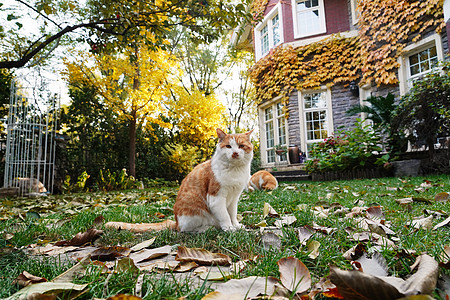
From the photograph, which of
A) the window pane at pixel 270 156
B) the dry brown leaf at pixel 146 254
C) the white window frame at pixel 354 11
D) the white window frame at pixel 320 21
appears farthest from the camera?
the window pane at pixel 270 156

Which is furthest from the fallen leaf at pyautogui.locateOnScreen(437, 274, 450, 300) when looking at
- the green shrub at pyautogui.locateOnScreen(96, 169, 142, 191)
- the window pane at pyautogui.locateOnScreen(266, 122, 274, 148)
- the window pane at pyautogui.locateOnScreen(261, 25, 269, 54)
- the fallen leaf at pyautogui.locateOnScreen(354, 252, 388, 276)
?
the window pane at pyautogui.locateOnScreen(261, 25, 269, 54)

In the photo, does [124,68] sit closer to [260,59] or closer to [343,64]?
[260,59]

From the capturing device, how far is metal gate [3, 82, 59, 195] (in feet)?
23.9

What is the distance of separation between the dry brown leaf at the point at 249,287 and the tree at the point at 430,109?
6104 millimetres

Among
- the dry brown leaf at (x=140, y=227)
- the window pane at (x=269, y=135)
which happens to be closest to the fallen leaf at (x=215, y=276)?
the dry brown leaf at (x=140, y=227)

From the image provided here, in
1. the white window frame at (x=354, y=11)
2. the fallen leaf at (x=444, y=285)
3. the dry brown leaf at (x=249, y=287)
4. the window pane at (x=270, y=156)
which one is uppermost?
the white window frame at (x=354, y=11)

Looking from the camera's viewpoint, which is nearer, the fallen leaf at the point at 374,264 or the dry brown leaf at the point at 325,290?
the dry brown leaf at the point at 325,290

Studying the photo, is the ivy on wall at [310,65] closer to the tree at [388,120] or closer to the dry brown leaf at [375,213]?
the tree at [388,120]

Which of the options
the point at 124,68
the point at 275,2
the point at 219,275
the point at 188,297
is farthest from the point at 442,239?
the point at 275,2

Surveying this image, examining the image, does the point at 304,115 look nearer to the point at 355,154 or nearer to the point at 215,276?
the point at 355,154

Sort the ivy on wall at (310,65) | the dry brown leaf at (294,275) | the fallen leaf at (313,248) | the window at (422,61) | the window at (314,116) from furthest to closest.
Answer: the window at (314,116) → the ivy on wall at (310,65) → the window at (422,61) → the fallen leaf at (313,248) → the dry brown leaf at (294,275)

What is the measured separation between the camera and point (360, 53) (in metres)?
10.0

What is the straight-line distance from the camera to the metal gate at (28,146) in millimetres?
7281

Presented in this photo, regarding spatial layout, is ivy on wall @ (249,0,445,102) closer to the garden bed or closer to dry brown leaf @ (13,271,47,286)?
the garden bed
